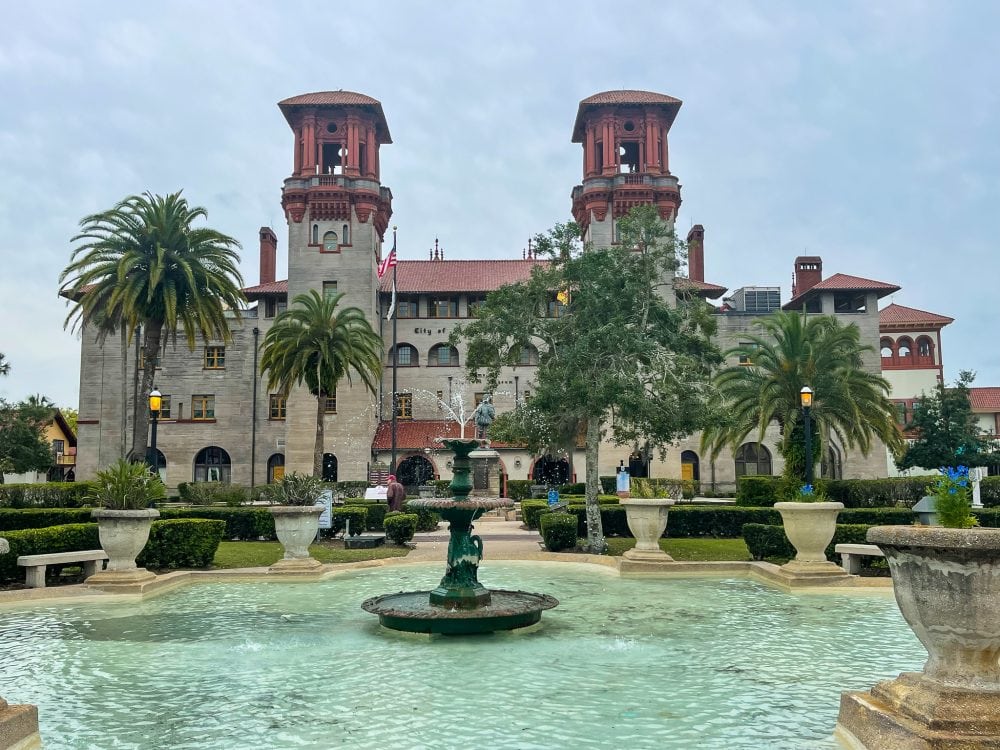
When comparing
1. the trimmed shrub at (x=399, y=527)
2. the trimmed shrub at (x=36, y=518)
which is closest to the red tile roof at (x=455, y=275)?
the trimmed shrub at (x=399, y=527)

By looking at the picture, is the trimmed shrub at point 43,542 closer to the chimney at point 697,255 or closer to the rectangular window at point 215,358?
the rectangular window at point 215,358

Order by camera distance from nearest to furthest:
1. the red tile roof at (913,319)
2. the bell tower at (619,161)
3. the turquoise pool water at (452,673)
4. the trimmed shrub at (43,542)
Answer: the turquoise pool water at (452,673), the trimmed shrub at (43,542), the bell tower at (619,161), the red tile roof at (913,319)

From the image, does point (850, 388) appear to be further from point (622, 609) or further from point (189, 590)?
point (189, 590)

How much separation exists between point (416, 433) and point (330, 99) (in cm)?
2231

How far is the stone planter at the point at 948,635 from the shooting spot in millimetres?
5066

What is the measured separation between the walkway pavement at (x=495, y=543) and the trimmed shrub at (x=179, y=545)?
4.48m

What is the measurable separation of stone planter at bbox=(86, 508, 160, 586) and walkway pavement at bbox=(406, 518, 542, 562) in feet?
20.7

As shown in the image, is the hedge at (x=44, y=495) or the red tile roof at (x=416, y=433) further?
the red tile roof at (x=416, y=433)

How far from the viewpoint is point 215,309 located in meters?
35.7

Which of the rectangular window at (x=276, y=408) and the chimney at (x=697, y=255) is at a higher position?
the chimney at (x=697, y=255)

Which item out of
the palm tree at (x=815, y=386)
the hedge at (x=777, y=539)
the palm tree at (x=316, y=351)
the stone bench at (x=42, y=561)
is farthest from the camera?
the palm tree at (x=316, y=351)

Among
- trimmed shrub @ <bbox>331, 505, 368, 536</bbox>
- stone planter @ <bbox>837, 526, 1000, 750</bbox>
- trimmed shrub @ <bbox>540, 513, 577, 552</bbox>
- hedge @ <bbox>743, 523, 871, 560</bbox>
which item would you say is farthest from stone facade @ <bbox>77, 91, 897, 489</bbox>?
stone planter @ <bbox>837, 526, 1000, 750</bbox>

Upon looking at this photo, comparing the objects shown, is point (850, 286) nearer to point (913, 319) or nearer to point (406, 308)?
point (913, 319)

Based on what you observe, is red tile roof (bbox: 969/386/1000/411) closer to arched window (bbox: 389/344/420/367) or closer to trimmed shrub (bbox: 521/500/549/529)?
arched window (bbox: 389/344/420/367)
